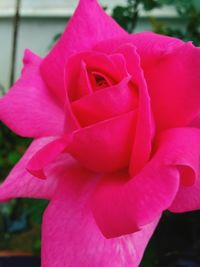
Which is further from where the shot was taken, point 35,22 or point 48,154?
point 35,22

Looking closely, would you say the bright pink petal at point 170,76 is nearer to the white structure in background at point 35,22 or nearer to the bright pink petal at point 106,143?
the bright pink petal at point 106,143

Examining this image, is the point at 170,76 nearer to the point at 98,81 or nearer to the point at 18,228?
the point at 98,81

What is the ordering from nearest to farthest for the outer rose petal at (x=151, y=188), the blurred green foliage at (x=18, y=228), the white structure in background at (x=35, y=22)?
the outer rose petal at (x=151, y=188), the blurred green foliage at (x=18, y=228), the white structure in background at (x=35, y=22)

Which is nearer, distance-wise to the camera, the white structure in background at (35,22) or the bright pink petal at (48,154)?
the bright pink petal at (48,154)

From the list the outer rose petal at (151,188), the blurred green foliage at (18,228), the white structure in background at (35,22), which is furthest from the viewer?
the white structure in background at (35,22)

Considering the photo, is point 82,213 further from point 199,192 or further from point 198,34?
point 198,34

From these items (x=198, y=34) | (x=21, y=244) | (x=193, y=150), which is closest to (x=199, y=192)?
(x=193, y=150)

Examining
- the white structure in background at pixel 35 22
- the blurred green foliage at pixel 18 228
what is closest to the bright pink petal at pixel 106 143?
the blurred green foliage at pixel 18 228

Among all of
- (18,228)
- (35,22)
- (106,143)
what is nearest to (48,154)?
(106,143)

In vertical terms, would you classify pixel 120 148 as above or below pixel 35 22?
above
